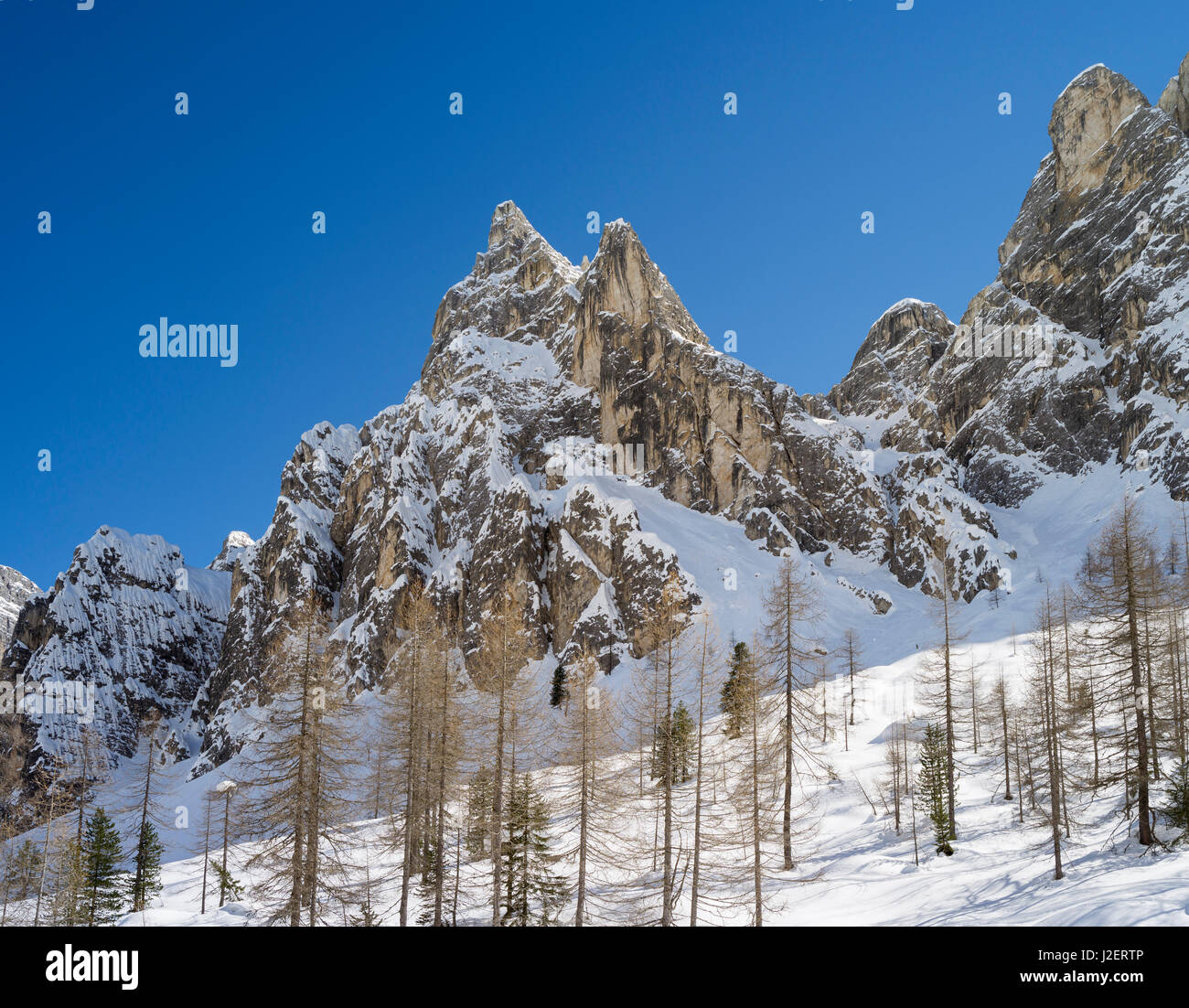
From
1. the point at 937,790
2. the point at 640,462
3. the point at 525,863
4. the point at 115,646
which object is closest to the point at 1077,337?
the point at 640,462

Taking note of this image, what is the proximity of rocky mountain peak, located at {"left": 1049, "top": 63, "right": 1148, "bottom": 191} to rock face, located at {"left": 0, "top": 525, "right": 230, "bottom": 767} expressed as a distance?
770ft

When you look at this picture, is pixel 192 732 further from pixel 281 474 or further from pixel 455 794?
pixel 455 794

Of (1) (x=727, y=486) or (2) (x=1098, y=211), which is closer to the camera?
(1) (x=727, y=486)

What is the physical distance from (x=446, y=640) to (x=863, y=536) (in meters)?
120

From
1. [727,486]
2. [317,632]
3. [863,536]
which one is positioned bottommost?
[317,632]

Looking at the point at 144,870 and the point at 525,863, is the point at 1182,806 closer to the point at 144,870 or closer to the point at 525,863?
the point at 525,863

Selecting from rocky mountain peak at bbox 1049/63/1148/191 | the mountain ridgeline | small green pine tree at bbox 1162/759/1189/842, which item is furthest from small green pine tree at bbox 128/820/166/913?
rocky mountain peak at bbox 1049/63/1148/191

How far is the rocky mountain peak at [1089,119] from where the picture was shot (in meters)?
170

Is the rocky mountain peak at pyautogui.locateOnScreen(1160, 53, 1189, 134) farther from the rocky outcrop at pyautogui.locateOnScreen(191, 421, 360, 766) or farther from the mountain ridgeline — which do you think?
the rocky outcrop at pyautogui.locateOnScreen(191, 421, 360, 766)

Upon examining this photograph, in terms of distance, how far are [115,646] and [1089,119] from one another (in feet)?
843

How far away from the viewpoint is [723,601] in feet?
362

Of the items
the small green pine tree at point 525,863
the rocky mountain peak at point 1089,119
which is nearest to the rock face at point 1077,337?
the rocky mountain peak at point 1089,119
